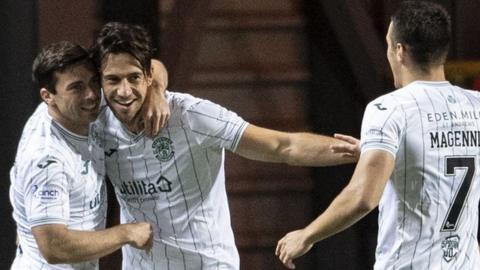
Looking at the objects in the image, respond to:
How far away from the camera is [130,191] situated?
6.15 metres

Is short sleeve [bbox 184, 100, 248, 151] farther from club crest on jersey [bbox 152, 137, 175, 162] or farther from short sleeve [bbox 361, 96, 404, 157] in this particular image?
short sleeve [bbox 361, 96, 404, 157]

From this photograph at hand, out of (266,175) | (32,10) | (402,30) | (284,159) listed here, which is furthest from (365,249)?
(402,30)

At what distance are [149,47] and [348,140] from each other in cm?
82

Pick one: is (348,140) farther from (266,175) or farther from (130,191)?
(266,175)

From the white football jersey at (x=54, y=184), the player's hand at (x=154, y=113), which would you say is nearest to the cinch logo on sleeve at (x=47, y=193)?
the white football jersey at (x=54, y=184)

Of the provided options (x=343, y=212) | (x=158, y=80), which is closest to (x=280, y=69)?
(x=158, y=80)

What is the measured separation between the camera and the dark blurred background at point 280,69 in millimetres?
8812

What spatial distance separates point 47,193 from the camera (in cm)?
586

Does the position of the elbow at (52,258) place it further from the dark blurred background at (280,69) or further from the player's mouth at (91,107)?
the dark blurred background at (280,69)

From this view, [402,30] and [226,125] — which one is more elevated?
[402,30]

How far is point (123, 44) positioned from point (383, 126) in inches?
43.8

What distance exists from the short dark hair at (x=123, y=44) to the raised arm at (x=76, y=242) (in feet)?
2.01

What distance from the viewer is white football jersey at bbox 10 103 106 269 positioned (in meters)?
5.87

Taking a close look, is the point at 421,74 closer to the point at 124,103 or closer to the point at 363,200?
the point at 363,200
